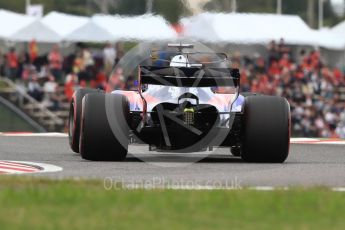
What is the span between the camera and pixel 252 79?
1243 inches

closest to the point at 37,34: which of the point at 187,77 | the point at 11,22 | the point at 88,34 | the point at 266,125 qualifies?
the point at 11,22

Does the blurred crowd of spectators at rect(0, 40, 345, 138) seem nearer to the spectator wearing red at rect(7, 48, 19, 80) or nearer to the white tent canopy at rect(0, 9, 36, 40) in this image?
Answer: the spectator wearing red at rect(7, 48, 19, 80)

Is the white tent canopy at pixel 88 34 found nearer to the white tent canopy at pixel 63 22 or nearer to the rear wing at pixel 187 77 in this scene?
the white tent canopy at pixel 63 22

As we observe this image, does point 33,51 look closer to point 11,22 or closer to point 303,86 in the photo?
point 11,22

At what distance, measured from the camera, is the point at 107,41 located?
31.3m

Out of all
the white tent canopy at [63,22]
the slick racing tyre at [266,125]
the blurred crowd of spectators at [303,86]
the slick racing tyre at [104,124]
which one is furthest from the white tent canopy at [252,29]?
the slick racing tyre at [104,124]

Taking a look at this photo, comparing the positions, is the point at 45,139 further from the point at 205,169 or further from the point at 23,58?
the point at 23,58

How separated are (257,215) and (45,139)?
12.0 metres

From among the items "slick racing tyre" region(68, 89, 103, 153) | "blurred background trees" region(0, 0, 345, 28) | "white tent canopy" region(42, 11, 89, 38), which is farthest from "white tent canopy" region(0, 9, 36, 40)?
"slick racing tyre" region(68, 89, 103, 153)

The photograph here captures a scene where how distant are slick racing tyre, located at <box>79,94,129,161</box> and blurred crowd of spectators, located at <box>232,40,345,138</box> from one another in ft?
47.7

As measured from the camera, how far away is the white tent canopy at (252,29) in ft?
87.8

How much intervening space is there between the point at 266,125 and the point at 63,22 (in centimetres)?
2110

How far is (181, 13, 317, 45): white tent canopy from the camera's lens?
2675 centimetres

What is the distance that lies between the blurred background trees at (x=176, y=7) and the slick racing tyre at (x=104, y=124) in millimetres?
6709
